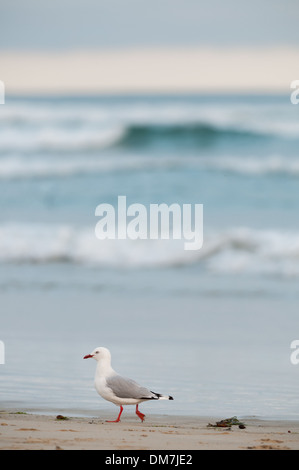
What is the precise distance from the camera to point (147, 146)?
23.8 metres

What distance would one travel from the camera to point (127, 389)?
18.6ft

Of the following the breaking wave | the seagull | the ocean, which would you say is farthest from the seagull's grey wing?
the breaking wave

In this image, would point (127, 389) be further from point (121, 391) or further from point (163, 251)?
point (163, 251)

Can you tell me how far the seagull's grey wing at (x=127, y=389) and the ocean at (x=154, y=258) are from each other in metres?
0.40

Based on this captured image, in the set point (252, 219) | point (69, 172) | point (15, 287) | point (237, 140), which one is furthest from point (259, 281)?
point (237, 140)

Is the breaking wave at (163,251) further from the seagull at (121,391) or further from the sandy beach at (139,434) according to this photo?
the sandy beach at (139,434)

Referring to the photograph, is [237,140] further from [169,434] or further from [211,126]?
[169,434]

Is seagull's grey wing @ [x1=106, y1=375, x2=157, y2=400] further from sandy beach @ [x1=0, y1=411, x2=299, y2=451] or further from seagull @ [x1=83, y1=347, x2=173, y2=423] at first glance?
sandy beach @ [x1=0, y1=411, x2=299, y2=451]

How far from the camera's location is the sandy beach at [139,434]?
481 cm

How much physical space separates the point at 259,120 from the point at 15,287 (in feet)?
47.1

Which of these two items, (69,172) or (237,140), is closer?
(69,172)

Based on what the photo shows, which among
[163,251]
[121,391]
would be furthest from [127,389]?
[163,251]

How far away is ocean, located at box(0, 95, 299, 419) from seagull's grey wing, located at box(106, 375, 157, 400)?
404 mm
